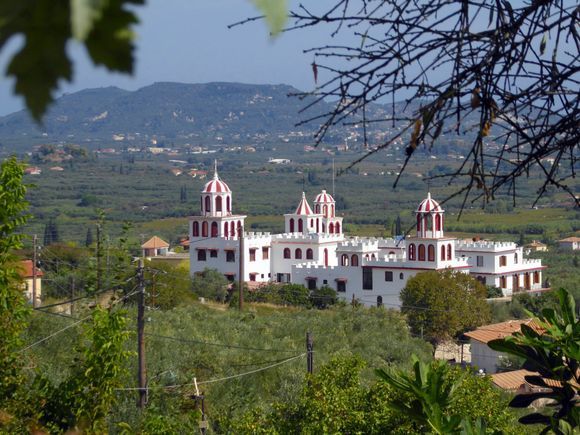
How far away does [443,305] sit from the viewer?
2961 cm

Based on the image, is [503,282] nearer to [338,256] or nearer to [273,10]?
[338,256]

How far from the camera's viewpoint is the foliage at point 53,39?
423 mm

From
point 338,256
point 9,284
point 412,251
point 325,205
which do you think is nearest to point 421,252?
point 412,251

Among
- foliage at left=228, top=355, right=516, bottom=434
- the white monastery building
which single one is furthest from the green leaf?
the white monastery building

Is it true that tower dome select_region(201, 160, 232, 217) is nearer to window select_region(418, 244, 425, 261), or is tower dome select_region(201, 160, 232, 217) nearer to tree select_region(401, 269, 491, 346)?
window select_region(418, 244, 425, 261)

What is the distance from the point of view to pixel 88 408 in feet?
18.8

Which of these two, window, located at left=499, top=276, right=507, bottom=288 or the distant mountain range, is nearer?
window, located at left=499, top=276, right=507, bottom=288

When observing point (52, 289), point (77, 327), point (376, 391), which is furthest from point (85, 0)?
point (52, 289)

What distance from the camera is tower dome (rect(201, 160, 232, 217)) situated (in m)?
41.8

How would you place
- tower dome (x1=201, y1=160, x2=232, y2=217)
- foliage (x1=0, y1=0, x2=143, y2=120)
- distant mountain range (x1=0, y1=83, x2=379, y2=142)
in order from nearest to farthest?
1. foliage (x1=0, y1=0, x2=143, y2=120)
2. tower dome (x1=201, y1=160, x2=232, y2=217)
3. distant mountain range (x1=0, y1=83, x2=379, y2=142)

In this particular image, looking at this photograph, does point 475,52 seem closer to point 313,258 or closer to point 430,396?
point 430,396

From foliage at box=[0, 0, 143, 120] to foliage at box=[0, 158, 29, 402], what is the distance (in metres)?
5.39

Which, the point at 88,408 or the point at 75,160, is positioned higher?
the point at 75,160

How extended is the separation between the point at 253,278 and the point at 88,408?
117 ft
